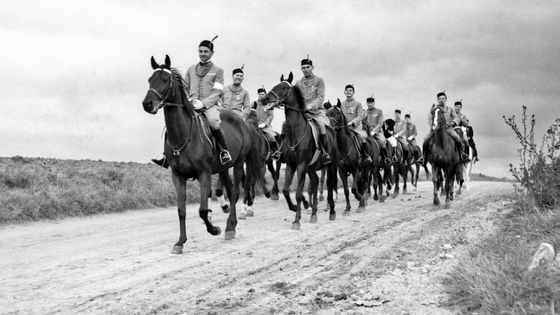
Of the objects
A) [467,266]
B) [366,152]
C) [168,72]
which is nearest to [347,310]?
[467,266]

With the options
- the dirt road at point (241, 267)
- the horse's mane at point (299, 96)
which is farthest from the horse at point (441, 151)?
the horse's mane at point (299, 96)

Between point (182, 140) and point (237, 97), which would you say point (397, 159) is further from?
point (182, 140)

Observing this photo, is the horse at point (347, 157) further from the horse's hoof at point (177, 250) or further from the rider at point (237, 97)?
the horse's hoof at point (177, 250)

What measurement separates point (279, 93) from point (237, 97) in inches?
149

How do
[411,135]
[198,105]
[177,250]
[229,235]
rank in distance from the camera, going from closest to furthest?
[177,250], [198,105], [229,235], [411,135]

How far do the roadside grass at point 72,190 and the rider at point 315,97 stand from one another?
659cm

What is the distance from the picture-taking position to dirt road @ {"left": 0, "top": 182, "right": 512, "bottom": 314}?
5055 millimetres

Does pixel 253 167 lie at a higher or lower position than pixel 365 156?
lower

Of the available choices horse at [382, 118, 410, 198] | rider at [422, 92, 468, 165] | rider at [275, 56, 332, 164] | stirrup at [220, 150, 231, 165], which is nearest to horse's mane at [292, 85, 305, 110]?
rider at [275, 56, 332, 164]

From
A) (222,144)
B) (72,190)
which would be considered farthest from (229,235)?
(72,190)

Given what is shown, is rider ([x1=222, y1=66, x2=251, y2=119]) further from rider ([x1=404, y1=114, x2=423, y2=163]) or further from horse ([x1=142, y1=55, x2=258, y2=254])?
rider ([x1=404, y1=114, x2=423, y2=163])

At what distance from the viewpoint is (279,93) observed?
37.1ft

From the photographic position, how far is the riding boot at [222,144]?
930 cm

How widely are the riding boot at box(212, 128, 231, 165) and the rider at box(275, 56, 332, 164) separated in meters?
3.31
